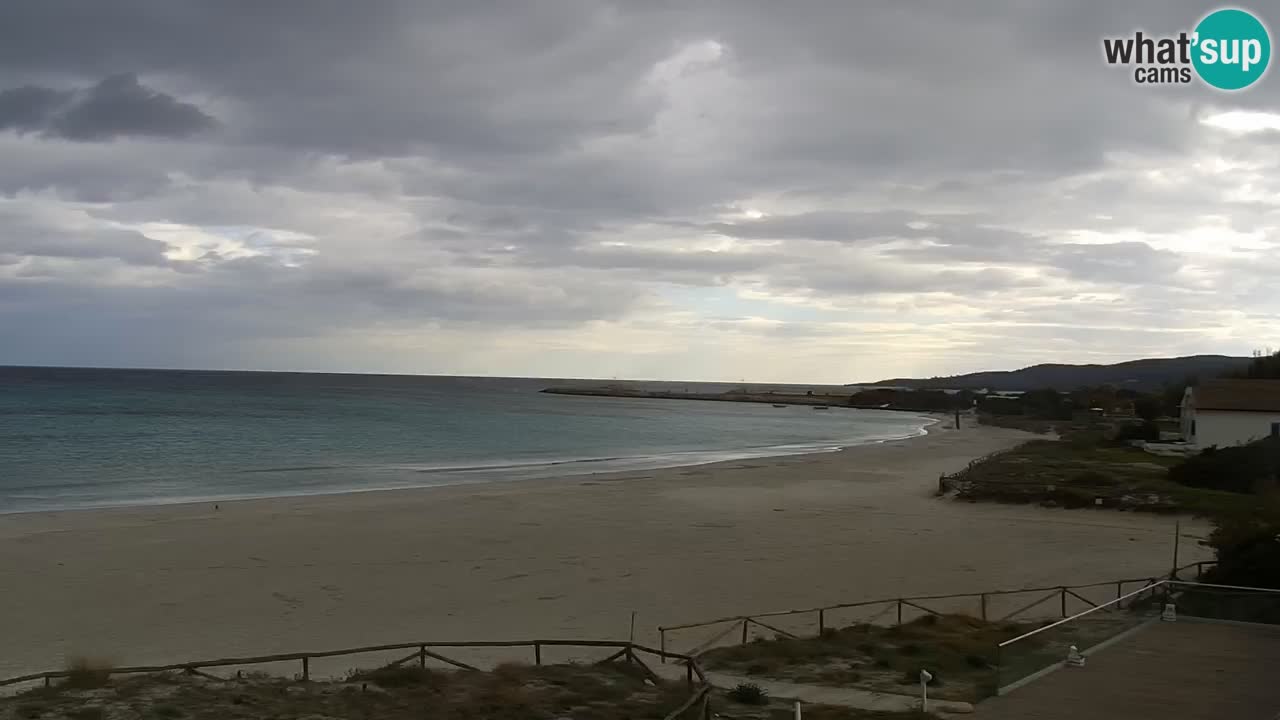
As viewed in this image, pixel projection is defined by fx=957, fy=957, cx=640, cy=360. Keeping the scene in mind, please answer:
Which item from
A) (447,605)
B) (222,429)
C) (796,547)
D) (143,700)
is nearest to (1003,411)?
(222,429)

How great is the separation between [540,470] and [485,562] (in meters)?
27.2

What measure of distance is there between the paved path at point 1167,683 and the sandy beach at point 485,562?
24.7 feet

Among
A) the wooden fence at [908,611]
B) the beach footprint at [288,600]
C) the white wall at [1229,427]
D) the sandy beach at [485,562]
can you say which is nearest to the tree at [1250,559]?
the wooden fence at [908,611]

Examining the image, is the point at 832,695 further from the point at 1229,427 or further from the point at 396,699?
the point at 1229,427

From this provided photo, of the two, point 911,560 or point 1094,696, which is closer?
point 1094,696

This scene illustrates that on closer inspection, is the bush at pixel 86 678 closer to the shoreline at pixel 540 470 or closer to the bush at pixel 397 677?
the bush at pixel 397 677

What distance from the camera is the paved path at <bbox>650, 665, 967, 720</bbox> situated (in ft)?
35.5

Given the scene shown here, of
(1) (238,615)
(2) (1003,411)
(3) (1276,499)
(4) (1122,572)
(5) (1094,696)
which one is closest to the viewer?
(5) (1094,696)

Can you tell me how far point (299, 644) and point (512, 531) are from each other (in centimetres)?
1290

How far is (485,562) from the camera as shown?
24281mm

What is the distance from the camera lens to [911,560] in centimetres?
2436

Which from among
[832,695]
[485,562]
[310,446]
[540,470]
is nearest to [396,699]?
[832,695]

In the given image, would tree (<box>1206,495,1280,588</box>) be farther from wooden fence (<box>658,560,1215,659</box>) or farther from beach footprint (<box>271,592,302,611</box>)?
beach footprint (<box>271,592,302,611</box>)

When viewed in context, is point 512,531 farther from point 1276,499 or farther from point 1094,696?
point 1276,499
